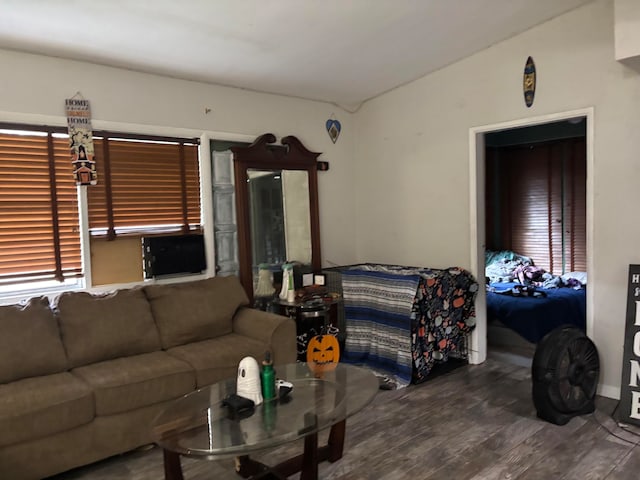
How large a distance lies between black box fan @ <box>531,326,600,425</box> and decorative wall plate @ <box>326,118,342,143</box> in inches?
109

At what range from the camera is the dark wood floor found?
2408 mm

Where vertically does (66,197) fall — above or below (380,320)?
above

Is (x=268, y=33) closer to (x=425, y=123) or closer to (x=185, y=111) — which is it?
(x=185, y=111)

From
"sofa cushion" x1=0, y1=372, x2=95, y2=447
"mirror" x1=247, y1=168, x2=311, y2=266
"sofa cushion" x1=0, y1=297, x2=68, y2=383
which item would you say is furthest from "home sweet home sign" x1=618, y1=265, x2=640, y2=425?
"sofa cushion" x1=0, y1=297, x2=68, y2=383

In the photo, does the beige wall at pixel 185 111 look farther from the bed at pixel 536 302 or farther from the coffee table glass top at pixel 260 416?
the coffee table glass top at pixel 260 416

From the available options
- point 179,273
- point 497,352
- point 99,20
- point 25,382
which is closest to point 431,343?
point 497,352

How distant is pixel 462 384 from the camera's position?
3.58 m

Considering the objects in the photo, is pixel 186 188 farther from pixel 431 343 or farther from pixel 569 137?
pixel 569 137

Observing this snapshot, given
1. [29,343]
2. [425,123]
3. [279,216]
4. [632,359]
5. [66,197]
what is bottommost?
[632,359]

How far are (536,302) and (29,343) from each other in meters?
3.86

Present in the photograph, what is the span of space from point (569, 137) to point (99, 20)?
491 cm

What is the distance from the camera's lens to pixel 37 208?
10.3 ft

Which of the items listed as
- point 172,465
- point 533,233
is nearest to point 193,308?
point 172,465

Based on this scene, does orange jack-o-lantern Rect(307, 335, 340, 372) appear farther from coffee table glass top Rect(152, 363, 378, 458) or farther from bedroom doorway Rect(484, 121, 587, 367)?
bedroom doorway Rect(484, 121, 587, 367)
